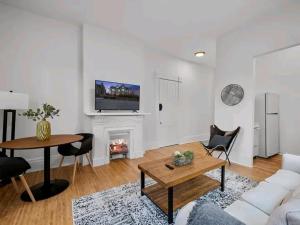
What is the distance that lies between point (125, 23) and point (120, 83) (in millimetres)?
1273

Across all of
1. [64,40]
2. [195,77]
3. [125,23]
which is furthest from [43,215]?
[195,77]

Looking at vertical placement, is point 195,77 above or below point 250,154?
above

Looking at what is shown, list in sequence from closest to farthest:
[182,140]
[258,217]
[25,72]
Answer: [258,217]
[25,72]
[182,140]

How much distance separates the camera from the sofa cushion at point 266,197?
3.96 ft

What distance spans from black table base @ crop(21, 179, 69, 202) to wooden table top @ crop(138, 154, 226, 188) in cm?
135

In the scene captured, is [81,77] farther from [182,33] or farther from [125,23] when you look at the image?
[182,33]

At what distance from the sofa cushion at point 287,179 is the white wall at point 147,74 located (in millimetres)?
3078

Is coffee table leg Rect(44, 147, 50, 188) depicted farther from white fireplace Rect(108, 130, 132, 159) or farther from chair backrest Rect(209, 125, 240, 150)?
chair backrest Rect(209, 125, 240, 150)

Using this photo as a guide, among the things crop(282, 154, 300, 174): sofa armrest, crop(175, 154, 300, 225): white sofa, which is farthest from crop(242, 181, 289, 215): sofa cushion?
crop(282, 154, 300, 174): sofa armrest

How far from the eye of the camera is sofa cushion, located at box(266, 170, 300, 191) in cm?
157

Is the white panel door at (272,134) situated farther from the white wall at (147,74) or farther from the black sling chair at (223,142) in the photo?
the white wall at (147,74)

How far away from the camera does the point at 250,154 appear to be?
3.23 meters

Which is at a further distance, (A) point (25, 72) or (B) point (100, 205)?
(A) point (25, 72)

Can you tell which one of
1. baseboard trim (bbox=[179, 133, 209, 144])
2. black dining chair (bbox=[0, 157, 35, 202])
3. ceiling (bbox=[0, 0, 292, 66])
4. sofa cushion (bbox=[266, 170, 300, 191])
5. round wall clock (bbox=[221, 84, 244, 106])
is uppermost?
ceiling (bbox=[0, 0, 292, 66])
